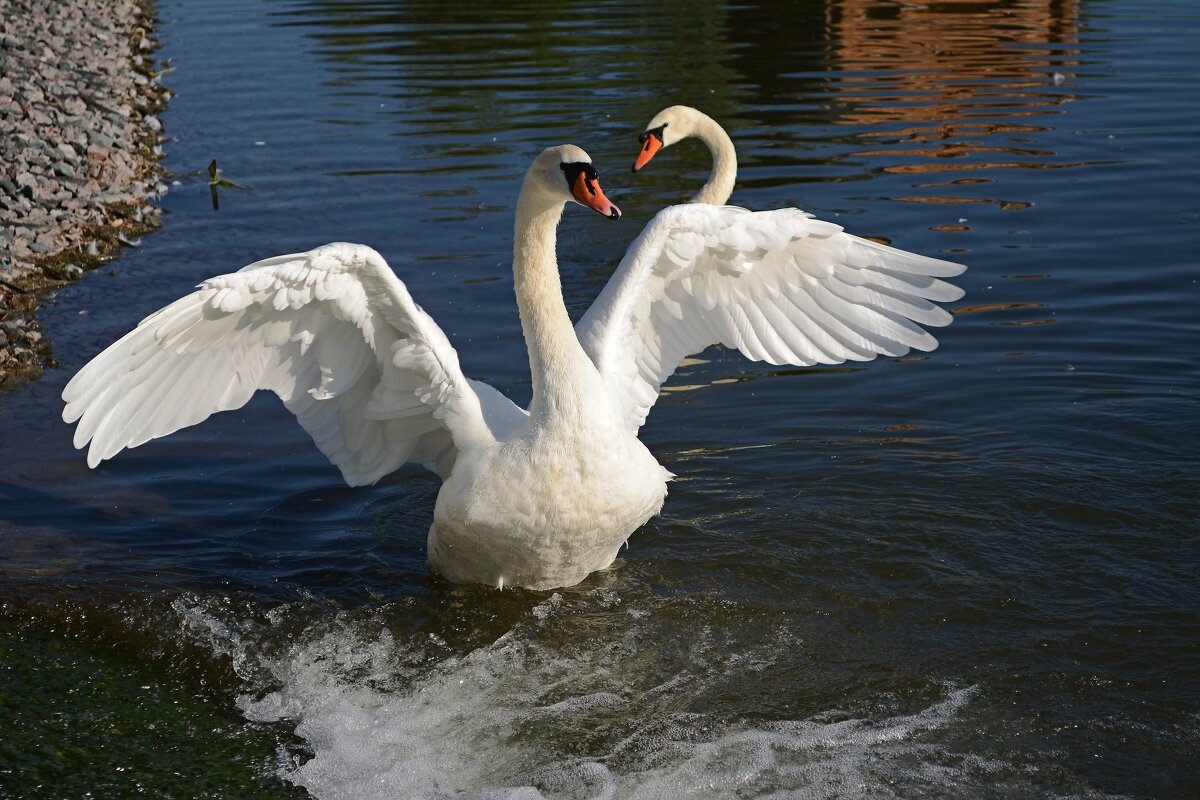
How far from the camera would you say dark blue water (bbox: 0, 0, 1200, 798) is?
17.1 feet

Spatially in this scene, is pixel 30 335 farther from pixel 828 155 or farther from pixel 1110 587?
pixel 828 155

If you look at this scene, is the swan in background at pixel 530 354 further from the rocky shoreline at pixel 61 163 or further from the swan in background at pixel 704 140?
the rocky shoreline at pixel 61 163

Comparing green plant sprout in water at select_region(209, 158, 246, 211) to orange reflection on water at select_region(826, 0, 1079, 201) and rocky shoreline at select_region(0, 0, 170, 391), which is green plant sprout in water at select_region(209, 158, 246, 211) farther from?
orange reflection on water at select_region(826, 0, 1079, 201)

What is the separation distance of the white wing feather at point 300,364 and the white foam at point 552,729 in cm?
99

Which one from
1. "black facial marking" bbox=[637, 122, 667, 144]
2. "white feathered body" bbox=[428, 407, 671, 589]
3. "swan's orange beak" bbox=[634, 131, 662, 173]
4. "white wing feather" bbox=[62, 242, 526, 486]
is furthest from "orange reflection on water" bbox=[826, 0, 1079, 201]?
"white wing feather" bbox=[62, 242, 526, 486]

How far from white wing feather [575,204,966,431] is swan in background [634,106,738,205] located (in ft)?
9.80

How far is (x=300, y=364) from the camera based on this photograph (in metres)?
6.16

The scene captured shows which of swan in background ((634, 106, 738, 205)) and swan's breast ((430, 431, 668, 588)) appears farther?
swan in background ((634, 106, 738, 205))

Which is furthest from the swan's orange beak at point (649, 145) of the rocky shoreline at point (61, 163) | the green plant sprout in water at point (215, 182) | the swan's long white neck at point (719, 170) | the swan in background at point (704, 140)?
the green plant sprout in water at point (215, 182)

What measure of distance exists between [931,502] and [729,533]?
1091 mm

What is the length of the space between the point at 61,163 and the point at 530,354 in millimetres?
7559

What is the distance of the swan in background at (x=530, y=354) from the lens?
225 inches

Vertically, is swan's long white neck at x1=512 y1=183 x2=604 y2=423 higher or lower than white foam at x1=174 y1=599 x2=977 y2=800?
higher

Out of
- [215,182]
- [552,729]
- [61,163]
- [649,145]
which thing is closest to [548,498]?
[552,729]
